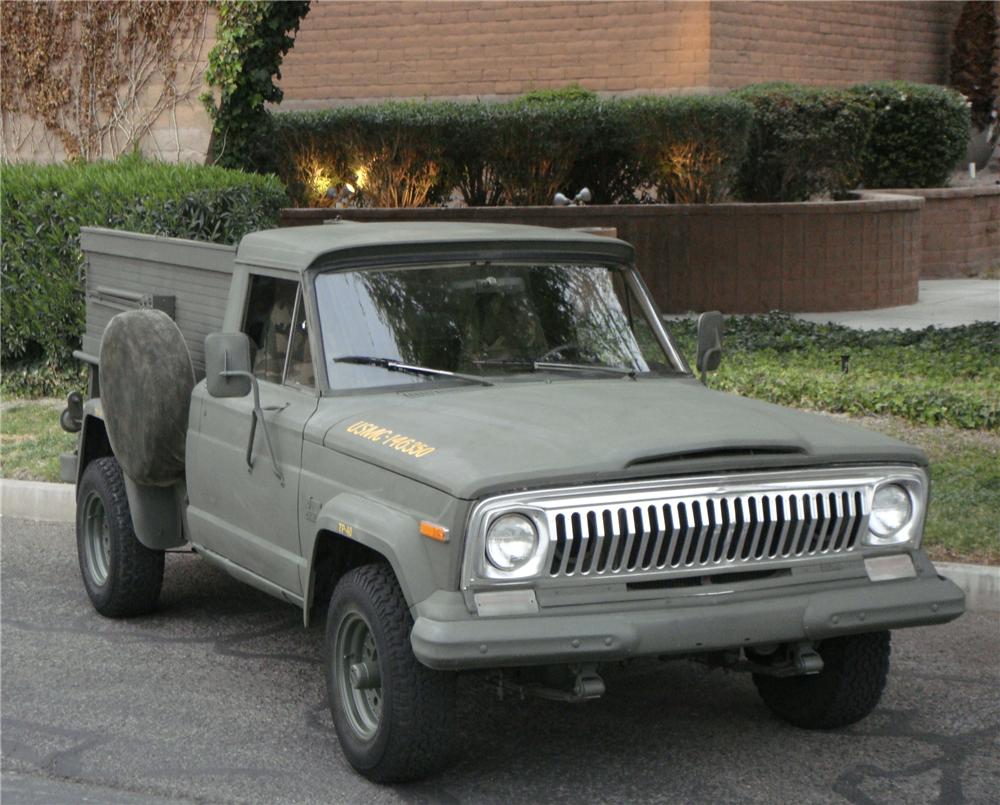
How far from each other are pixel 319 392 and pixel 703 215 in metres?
12.3

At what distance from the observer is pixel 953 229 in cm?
2112

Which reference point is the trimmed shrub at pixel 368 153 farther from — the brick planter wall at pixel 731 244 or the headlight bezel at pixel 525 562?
the headlight bezel at pixel 525 562

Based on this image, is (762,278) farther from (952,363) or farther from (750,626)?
(750,626)

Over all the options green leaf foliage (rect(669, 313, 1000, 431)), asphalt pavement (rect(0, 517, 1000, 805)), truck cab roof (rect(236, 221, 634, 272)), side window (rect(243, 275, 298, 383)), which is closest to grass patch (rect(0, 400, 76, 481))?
Answer: asphalt pavement (rect(0, 517, 1000, 805))

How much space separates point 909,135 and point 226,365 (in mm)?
17338

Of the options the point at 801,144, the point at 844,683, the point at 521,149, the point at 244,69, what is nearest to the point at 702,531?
the point at 844,683

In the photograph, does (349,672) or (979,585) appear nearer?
(349,672)

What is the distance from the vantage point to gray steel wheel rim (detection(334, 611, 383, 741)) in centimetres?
526

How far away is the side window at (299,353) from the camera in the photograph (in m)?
6.07

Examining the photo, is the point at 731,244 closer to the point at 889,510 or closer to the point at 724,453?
the point at 889,510

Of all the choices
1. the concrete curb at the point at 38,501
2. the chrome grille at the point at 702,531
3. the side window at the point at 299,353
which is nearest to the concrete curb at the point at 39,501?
the concrete curb at the point at 38,501

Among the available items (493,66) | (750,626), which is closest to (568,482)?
(750,626)

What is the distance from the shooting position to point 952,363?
12695 millimetres

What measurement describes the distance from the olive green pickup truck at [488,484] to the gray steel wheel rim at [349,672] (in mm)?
12
